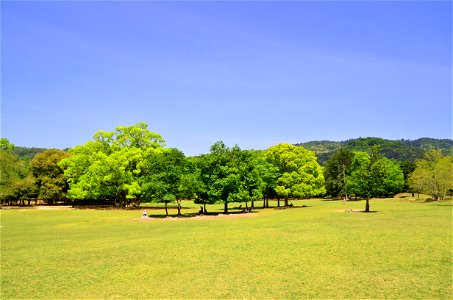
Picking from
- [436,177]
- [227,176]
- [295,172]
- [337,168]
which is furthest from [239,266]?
[337,168]

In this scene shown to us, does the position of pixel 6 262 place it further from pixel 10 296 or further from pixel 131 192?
pixel 131 192

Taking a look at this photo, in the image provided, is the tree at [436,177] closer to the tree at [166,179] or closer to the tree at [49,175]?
the tree at [166,179]

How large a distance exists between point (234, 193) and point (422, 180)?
187ft

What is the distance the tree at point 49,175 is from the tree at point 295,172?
6038cm

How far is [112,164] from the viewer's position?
88.8 m

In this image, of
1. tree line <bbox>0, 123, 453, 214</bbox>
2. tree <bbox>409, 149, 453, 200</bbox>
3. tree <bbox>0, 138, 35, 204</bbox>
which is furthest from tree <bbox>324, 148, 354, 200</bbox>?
tree <bbox>0, 138, 35, 204</bbox>

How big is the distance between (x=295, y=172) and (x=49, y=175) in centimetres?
7073

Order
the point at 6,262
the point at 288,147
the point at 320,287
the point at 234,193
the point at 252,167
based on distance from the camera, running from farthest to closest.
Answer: the point at 288,147, the point at 252,167, the point at 234,193, the point at 6,262, the point at 320,287

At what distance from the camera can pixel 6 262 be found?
27.7 meters

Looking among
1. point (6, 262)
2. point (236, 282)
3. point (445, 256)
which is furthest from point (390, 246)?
point (6, 262)

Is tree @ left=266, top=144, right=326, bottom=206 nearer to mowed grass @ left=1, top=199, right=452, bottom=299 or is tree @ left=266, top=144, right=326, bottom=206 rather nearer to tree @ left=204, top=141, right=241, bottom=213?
tree @ left=204, top=141, right=241, bottom=213

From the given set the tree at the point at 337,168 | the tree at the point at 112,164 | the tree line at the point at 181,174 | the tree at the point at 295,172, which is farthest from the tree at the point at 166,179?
the tree at the point at 337,168

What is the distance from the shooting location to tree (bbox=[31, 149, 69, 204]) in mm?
104562

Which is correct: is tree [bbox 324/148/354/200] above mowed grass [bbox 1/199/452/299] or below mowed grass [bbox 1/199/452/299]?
above
